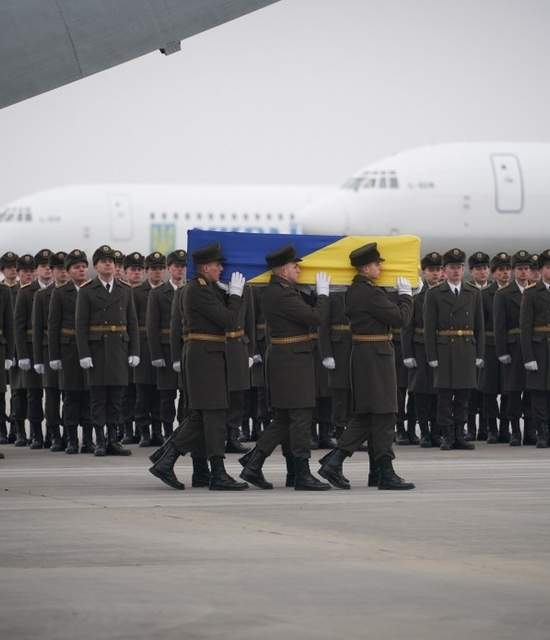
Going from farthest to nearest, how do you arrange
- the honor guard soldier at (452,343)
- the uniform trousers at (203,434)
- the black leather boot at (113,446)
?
the honor guard soldier at (452,343) < the black leather boot at (113,446) < the uniform trousers at (203,434)

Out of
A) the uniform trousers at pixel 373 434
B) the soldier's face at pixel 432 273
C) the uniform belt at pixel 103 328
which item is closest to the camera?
the uniform trousers at pixel 373 434

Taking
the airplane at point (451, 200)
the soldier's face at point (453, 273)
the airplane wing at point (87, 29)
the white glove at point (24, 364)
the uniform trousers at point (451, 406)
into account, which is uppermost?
the airplane at point (451, 200)

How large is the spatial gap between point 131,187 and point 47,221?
2776 millimetres

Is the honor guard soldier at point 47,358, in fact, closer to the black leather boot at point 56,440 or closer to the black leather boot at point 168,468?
the black leather boot at point 56,440

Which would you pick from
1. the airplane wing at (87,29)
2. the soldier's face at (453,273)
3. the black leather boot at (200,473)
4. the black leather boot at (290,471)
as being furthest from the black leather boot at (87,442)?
the airplane wing at (87,29)

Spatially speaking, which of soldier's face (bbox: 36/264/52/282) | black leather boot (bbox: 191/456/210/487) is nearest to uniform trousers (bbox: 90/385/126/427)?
soldier's face (bbox: 36/264/52/282)

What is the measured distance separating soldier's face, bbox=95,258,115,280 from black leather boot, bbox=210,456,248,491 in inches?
165

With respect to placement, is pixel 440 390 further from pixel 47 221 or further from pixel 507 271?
pixel 47 221

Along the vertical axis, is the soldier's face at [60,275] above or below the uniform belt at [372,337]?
above

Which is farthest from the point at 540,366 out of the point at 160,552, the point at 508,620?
the point at 508,620

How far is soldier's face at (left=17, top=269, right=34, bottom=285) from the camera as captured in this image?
1923 cm

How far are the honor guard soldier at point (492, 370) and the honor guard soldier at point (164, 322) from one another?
3.17 metres

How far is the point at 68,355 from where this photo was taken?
57.2ft

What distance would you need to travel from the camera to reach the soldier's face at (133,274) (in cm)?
1922
